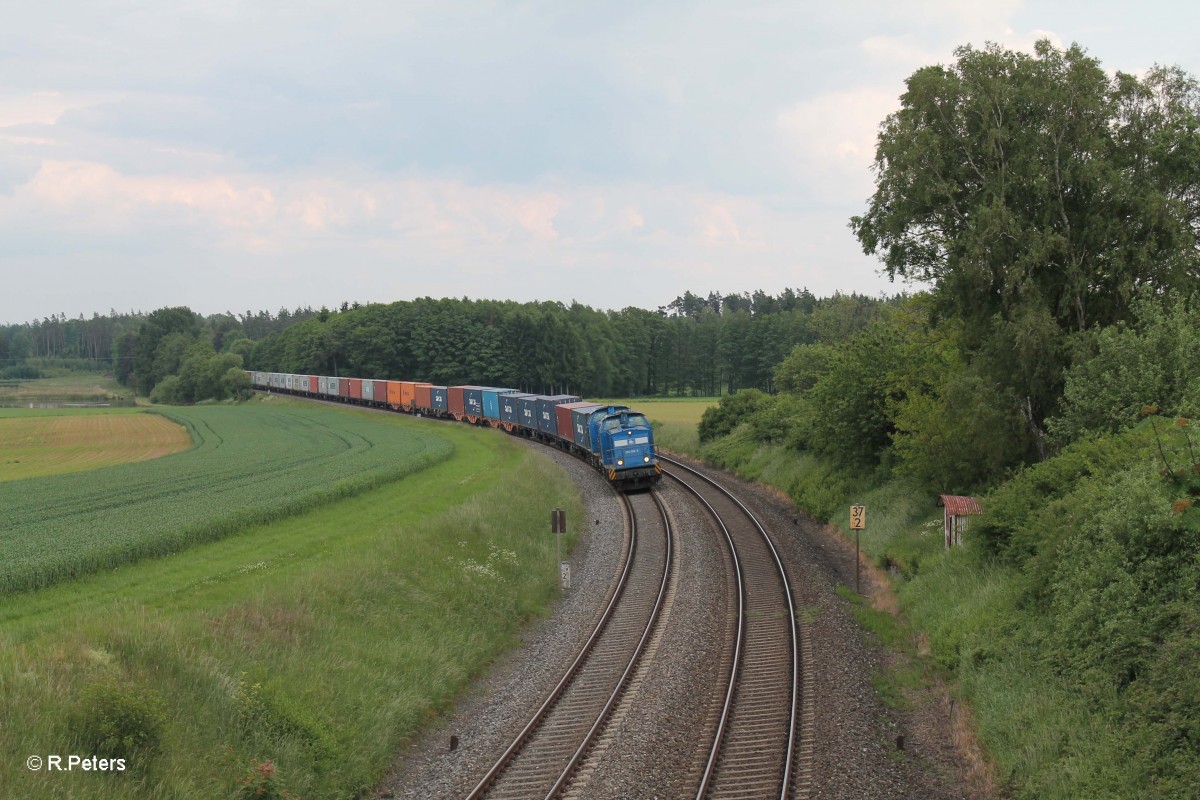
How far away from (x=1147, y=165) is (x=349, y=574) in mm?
23703

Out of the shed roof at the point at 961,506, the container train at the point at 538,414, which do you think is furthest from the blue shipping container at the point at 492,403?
the shed roof at the point at 961,506

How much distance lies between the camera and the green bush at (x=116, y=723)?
10281 mm

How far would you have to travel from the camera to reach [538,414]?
55.0m

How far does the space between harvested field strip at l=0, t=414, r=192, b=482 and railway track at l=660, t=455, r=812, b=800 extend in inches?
1591

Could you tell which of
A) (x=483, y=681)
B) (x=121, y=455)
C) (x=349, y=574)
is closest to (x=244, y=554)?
(x=349, y=574)

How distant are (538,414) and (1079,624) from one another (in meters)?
43.4

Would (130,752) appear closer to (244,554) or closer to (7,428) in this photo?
(244,554)

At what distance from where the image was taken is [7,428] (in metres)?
76.3

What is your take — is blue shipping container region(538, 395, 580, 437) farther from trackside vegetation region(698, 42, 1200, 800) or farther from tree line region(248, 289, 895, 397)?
tree line region(248, 289, 895, 397)

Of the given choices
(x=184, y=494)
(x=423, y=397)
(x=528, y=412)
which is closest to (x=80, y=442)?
(x=423, y=397)

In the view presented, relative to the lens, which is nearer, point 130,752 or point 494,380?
point 130,752

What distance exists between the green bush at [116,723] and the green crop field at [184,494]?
373 inches

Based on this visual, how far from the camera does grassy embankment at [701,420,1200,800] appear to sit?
1062 centimetres

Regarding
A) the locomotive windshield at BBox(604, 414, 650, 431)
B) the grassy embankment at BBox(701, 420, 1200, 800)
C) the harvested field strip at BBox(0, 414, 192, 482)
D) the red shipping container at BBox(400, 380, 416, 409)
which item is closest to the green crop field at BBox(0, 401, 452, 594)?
the harvested field strip at BBox(0, 414, 192, 482)
